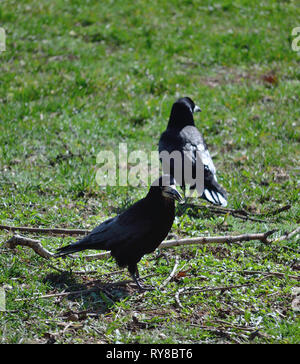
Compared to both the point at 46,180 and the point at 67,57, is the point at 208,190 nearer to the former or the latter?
the point at 46,180

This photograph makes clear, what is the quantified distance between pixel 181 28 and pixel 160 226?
8071 mm

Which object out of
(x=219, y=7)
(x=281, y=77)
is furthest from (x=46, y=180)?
(x=219, y=7)

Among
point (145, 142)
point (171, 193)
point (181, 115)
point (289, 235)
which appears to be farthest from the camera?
point (145, 142)

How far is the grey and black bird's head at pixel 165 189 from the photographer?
4.58 m

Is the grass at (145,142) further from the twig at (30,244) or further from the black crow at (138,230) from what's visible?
the black crow at (138,230)

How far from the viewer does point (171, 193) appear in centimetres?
459

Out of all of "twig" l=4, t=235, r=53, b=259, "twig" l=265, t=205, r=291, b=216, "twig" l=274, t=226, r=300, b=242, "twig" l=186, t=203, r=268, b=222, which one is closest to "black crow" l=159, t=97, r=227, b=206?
"twig" l=186, t=203, r=268, b=222

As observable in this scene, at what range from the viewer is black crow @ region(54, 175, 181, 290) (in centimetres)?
462

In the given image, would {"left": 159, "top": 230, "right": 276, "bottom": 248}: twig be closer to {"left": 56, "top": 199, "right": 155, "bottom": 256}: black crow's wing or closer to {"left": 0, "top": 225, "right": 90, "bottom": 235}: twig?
{"left": 56, "top": 199, "right": 155, "bottom": 256}: black crow's wing

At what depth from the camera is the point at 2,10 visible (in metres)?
11.8

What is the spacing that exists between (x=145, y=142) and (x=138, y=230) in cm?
391

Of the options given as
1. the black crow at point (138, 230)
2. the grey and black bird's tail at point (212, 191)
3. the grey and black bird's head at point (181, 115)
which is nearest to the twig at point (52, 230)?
the black crow at point (138, 230)

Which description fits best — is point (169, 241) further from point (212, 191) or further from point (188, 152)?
point (188, 152)

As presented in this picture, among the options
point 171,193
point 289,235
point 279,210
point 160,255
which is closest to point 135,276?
point 160,255
